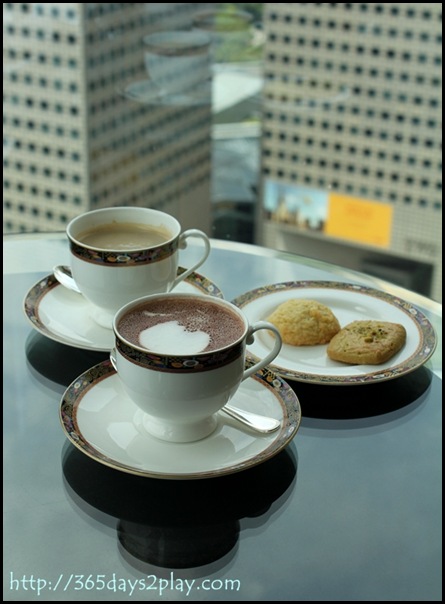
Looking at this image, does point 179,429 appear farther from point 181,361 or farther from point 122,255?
point 122,255

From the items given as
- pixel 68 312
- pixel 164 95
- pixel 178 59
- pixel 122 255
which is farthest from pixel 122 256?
pixel 164 95

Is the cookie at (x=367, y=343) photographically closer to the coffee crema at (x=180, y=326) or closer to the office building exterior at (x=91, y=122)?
the coffee crema at (x=180, y=326)

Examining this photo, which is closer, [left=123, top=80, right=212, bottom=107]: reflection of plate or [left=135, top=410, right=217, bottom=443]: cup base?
[left=135, top=410, right=217, bottom=443]: cup base

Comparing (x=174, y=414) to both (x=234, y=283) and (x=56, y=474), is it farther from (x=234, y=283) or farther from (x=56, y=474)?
(x=234, y=283)

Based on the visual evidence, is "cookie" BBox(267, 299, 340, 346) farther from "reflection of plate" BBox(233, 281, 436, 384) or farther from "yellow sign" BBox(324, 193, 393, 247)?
"yellow sign" BBox(324, 193, 393, 247)

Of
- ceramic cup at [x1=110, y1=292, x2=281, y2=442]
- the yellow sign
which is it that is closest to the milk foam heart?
ceramic cup at [x1=110, y1=292, x2=281, y2=442]

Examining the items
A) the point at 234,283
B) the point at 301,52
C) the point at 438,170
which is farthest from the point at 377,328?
the point at 438,170
